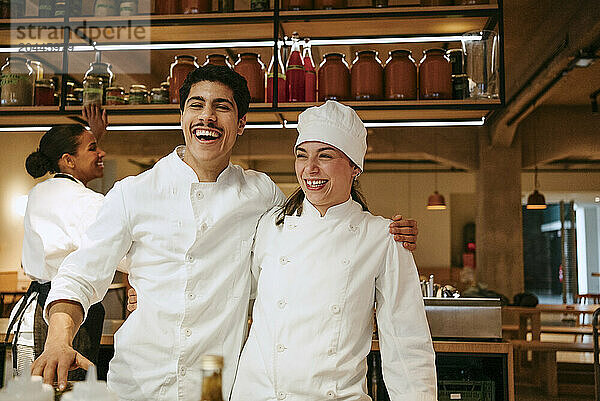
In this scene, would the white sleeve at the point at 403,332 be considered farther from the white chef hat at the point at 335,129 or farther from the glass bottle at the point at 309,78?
the glass bottle at the point at 309,78

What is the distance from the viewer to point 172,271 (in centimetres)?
181

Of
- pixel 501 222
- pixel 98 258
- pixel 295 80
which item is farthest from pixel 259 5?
pixel 501 222

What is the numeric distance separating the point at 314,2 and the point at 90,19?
3.75ft

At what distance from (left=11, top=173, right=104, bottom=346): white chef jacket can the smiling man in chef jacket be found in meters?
0.87

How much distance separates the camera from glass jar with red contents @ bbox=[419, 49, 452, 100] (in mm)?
3145

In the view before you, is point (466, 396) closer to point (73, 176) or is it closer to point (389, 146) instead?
point (73, 176)

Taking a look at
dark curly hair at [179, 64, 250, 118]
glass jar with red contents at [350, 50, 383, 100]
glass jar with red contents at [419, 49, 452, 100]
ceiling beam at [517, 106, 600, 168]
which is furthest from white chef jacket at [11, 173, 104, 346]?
ceiling beam at [517, 106, 600, 168]

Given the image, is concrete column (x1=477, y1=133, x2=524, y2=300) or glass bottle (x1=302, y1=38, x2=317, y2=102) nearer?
glass bottle (x1=302, y1=38, x2=317, y2=102)

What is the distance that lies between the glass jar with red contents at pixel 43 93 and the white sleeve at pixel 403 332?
2.35 meters

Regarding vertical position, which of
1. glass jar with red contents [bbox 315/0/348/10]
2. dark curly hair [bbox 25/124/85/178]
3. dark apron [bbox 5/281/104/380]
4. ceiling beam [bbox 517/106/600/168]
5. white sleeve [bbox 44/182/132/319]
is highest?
ceiling beam [bbox 517/106/600/168]

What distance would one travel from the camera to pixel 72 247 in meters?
2.67

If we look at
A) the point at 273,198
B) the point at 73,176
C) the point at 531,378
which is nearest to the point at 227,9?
the point at 73,176

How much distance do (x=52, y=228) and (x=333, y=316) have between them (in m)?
1.49

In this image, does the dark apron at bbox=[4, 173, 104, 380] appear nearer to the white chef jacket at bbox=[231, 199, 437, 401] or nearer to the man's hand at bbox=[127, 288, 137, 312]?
the man's hand at bbox=[127, 288, 137, 312]
